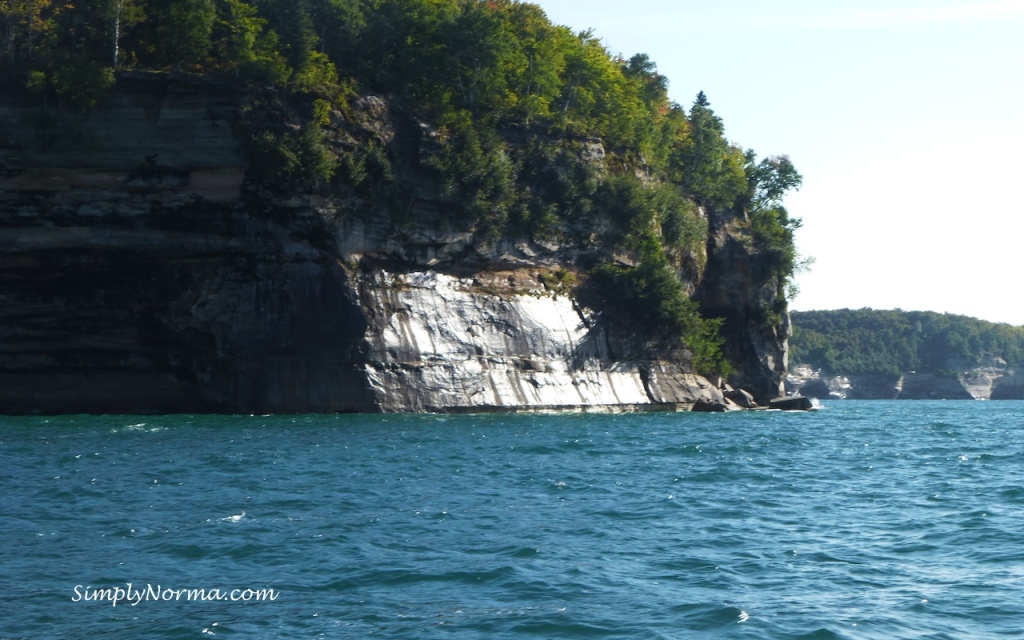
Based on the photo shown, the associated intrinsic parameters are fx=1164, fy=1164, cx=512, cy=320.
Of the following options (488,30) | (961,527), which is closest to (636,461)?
(961,527)

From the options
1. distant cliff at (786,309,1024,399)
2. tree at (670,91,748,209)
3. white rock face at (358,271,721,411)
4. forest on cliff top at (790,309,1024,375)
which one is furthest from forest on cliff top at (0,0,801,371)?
forest on cliff top at (790,309,1024,375)

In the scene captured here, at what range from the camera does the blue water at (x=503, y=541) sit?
45.1 ft

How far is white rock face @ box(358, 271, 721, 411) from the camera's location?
49.1m

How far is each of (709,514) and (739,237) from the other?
167 ft

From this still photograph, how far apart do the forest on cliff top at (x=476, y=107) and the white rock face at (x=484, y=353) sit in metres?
3.26

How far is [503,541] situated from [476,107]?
42.6 meters

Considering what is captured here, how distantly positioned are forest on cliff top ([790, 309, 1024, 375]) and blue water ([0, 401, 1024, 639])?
13396cm

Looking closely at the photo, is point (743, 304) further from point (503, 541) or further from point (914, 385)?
point (914, 385)

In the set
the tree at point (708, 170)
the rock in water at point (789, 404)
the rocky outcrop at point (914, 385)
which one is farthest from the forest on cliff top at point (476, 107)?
the rocky outcrop at point (914, 385)

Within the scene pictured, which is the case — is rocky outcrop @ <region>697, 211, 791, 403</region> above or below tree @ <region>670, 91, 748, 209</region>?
below

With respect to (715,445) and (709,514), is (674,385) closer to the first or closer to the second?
(715,445)

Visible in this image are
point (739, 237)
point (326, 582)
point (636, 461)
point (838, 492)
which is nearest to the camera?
point (326, 582)

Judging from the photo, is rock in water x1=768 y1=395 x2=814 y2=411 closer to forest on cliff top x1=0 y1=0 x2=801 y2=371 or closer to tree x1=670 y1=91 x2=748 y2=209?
forest on cliff top x1=0 y1=0 x2=801 y2=371

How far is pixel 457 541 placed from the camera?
1798 cm
